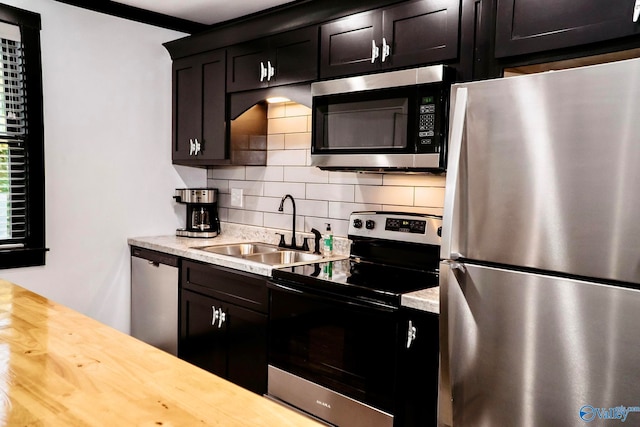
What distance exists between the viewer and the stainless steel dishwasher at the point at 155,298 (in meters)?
3.39

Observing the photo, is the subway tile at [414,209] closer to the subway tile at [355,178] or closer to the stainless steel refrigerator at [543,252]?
the subway tile at [355,178]

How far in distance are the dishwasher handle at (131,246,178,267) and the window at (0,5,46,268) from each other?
0.60 metres

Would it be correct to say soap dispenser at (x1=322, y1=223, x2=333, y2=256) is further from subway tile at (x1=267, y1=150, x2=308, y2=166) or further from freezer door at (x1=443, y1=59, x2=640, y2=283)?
freezer door at (x1=443, y1=59, x2=640, y2=283)

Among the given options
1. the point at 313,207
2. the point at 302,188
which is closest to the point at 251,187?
the point at 302,188

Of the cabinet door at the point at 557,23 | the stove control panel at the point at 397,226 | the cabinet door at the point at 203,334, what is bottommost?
the cabinet door at the point at 203,334

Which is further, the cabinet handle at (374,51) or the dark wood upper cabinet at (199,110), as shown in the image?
the dark wood upper cabinet at (199,110)

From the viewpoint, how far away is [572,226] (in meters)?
1.53

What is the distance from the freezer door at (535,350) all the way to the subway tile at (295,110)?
1.83m

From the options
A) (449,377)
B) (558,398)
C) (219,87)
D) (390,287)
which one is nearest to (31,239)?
(219,87)

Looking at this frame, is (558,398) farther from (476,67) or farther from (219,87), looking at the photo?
(219,87)

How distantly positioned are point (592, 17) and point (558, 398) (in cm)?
126

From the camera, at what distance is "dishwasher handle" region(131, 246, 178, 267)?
336cm

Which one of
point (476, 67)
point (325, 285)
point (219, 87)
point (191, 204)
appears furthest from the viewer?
point (191, 204)

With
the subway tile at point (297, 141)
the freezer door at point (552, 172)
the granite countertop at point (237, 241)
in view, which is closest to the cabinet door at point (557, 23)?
the freezer door at point (552, 172)
